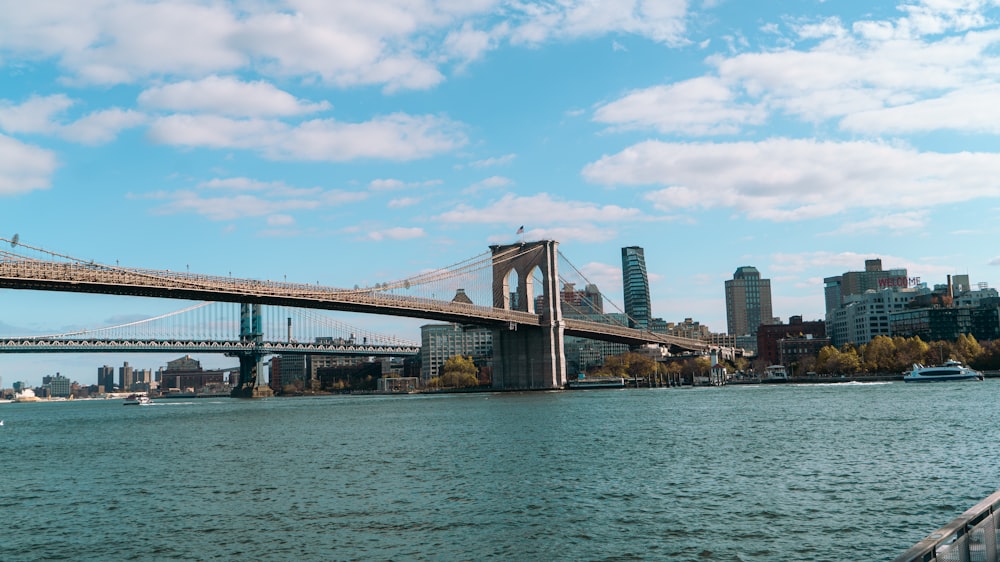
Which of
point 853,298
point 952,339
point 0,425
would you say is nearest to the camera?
point 0,425

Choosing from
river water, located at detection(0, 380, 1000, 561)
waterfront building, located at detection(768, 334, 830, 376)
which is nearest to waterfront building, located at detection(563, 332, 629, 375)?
waterfront building, located at detection(768, 334, 830, 376)

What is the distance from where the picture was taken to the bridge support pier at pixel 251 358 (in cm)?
14362

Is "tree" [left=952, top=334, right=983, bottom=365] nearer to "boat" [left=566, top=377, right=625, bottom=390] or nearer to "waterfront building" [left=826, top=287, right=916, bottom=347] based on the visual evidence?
"waterfront building" [left=826, top=287, right=916, bottom=347]

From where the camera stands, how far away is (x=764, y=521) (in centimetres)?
1786

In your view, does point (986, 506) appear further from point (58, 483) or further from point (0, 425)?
point (0, 425)

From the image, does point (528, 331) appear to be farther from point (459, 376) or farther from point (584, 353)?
point (584, 353)

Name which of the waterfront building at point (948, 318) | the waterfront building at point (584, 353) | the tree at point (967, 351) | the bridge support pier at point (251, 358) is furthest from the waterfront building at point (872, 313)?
the bridge support pier at point (251, 358)

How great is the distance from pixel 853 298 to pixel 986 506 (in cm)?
18297

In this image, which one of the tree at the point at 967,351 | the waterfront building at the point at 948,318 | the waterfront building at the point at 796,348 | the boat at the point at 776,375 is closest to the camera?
the tree at the point at 967,351

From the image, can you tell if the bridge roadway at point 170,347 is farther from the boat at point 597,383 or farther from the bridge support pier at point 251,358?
A: the boat at point 597,383

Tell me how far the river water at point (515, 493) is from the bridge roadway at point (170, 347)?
77.3m

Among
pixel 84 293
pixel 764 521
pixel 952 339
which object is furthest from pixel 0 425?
pixel 952 339

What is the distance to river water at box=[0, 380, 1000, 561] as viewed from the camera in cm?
1664

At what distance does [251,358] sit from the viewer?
478 feet
